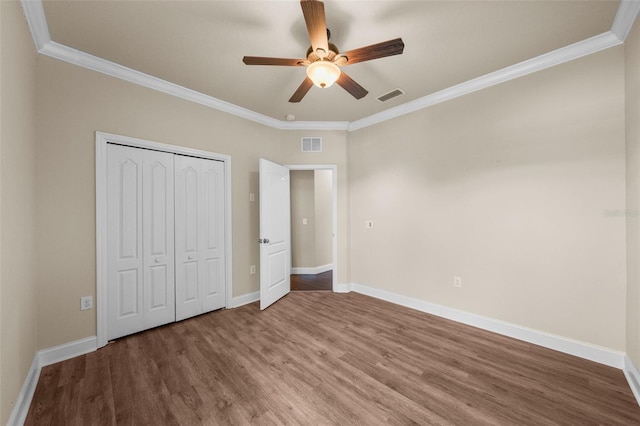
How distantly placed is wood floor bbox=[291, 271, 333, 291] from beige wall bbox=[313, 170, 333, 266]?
0.35m

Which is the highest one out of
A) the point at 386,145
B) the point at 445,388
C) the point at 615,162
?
the point at 386,145

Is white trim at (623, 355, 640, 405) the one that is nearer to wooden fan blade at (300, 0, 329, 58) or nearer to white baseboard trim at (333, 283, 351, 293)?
white baseboard trim at (333, 283, 351, 293)

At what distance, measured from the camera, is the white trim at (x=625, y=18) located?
174 centimetres

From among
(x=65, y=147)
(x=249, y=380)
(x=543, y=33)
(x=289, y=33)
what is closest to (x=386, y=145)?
(x=543, y=33)

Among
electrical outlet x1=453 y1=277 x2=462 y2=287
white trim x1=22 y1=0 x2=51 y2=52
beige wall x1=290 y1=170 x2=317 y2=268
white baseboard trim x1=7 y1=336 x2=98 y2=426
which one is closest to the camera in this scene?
white baseboard trim x1=7 y1=336 x2=98 y2=426

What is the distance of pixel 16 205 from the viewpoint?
160 cm

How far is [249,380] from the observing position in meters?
1.94

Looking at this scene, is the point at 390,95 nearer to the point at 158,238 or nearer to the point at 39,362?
the point at 158,238

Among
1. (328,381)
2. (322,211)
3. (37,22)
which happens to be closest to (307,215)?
(322,211)

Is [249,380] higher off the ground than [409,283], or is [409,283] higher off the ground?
[409,283]

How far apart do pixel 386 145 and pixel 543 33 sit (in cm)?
190

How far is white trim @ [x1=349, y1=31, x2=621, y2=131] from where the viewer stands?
2123mm

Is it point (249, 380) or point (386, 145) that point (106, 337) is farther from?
point (386, 145)

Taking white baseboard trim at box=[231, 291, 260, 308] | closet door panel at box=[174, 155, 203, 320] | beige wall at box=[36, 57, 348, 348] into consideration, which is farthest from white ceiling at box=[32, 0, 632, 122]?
white baseboard trim at box=[231, 291, 260, 308]
